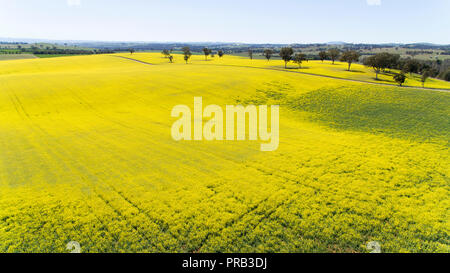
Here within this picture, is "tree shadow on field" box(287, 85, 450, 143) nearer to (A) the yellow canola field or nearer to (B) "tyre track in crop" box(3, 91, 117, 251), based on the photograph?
Answer: (A) the yellow canola field

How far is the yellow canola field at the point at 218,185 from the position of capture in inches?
503

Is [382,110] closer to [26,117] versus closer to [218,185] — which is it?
[218,185]

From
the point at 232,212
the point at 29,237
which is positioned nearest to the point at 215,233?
the point at 232,212

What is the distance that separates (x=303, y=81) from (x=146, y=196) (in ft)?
203

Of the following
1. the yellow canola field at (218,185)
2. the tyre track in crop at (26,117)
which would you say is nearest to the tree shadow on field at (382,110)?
the yellow canola field at (218,185)

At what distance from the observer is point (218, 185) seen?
1811cm

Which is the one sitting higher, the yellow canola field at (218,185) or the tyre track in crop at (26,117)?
the tyre track in crop at (26,117)

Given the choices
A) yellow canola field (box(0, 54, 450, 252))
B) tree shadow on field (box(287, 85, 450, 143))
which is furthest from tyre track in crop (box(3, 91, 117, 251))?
tree shadow on field (box(287, 85, 450, 143))

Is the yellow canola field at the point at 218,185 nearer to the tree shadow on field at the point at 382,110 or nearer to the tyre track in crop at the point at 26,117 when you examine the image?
the tyre track in crop at the point at 26,117

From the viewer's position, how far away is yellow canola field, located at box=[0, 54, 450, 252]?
503 inches

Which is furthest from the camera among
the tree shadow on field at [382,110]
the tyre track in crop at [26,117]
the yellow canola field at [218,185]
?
the tree shadow on field at [382,110]

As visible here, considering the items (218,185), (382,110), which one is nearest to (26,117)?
(218,185)

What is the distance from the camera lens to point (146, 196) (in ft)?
53.9

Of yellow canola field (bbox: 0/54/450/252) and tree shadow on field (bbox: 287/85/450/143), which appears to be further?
tree shadow on field (bbox: 287/85/450/143)
